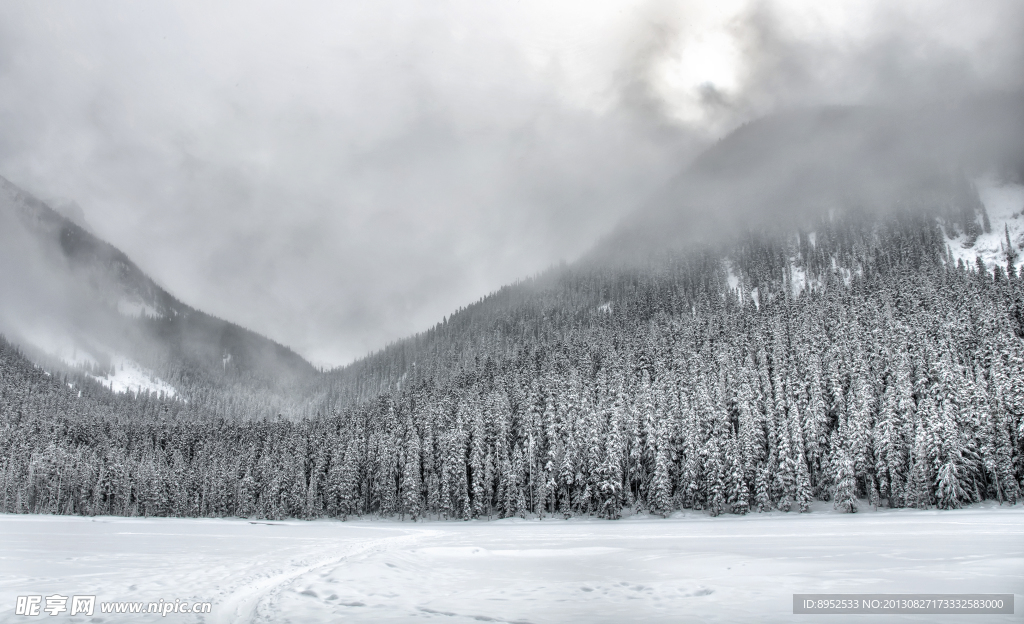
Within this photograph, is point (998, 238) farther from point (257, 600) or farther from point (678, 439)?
point (257, 600)

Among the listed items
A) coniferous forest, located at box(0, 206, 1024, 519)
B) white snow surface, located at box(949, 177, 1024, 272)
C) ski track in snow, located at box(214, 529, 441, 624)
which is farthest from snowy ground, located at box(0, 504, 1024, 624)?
white snow surface, located at box(949, 177, 1024, 272)

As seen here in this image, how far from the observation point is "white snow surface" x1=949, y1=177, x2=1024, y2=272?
531 ft

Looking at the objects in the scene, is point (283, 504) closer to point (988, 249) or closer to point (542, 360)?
point (542, 360)

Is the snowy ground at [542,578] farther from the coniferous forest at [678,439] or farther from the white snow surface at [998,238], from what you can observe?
the white snow surface at [998,238]

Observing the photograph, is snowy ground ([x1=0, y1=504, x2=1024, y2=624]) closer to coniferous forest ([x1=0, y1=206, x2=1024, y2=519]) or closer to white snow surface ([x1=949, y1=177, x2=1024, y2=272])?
coniferous forest ([x1=0, y1=206, x2=1024, y2=519])

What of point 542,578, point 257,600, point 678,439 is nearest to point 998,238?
point 678,439

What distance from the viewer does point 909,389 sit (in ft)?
211

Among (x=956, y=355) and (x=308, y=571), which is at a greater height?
(x=956, y=355)

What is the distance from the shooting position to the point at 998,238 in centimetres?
17412

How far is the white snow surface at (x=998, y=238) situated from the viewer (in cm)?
16188

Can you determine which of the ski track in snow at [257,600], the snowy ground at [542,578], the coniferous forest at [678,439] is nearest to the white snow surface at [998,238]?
the coniferous forest at [678,439]

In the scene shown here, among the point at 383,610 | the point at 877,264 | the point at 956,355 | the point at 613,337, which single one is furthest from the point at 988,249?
the point at 383,610

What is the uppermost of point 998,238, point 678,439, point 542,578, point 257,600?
point 998,238

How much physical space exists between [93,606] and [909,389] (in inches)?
3008
